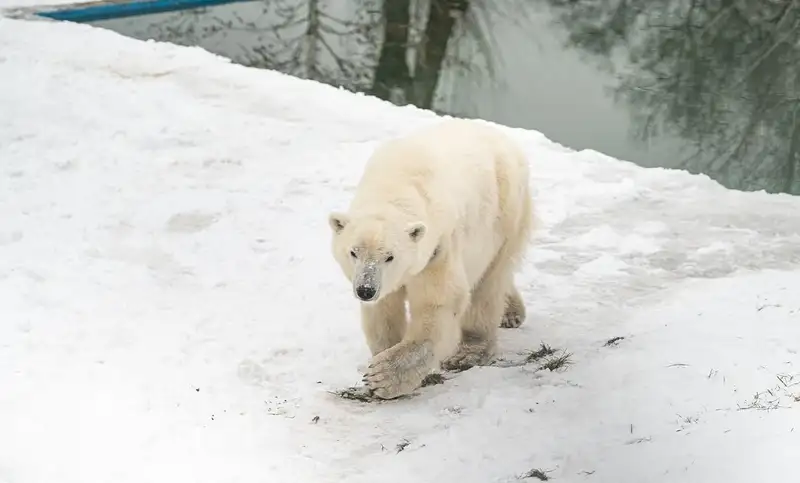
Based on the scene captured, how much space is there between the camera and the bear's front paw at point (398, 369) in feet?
12.2

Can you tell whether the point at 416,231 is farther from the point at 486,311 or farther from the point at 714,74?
the point at 714,74

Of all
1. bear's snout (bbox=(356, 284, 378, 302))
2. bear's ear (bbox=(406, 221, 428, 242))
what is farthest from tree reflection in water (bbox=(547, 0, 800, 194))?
bear's snout (bbox=(356, 284, 378, 302))

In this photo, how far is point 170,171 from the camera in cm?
673

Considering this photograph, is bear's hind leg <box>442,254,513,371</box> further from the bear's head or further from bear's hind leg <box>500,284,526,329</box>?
the bear's head

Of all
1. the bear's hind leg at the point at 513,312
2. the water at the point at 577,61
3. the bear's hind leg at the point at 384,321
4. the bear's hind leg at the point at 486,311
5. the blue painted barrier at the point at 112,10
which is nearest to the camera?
the bear's hind leg at the point at 384,321

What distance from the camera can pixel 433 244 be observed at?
3.62 metres

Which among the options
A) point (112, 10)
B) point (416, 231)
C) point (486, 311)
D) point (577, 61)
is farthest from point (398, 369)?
point (112, 10)

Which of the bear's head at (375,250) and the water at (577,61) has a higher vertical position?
the bear's head at (375,250)

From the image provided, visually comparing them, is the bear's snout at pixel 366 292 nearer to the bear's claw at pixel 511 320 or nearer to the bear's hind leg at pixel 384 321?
the bear's hind leg at pixel 384 321

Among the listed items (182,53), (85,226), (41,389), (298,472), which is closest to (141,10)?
(182,53)

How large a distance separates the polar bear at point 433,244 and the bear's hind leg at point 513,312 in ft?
0.84

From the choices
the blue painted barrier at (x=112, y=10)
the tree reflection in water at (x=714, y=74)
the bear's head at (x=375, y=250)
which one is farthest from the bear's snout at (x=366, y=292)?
the blue painted barrier at (x=112, y=10)

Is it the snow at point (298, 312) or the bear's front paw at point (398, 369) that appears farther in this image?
the bear's front paw at point (398, 369)

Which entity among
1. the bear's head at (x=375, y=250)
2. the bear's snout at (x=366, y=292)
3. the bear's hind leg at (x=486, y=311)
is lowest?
the bear's hind leg at (x=486, y=311)
